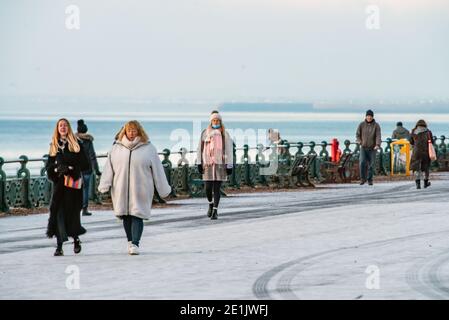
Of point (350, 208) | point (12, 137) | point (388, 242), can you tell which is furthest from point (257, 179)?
point (12, 137)

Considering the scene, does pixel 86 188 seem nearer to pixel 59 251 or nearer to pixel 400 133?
pixel 59 251

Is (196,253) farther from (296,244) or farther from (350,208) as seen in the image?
(350,208)

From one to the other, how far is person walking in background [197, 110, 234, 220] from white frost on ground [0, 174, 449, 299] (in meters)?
0.64

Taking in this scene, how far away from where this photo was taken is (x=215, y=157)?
26.1 m

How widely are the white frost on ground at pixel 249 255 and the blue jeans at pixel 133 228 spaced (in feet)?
0.84

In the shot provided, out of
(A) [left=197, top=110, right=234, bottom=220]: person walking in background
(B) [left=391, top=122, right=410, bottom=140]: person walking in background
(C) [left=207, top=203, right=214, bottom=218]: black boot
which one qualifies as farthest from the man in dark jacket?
(A) [left=197, top=110, right=234, bottom=220]: person walking in background

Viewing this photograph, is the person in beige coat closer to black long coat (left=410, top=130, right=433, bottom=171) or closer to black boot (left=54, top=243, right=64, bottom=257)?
black boot (left=54, top=243, right=64, bottom=257)

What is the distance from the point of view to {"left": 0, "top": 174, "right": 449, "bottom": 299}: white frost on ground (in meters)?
16.0

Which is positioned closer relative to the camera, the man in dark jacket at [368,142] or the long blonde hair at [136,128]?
the long blonde hair at [136,128]

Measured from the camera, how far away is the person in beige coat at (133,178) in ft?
65.3

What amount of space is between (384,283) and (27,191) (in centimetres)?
1411

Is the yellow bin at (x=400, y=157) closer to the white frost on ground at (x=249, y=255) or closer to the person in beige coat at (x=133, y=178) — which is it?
the white frost on ground at (x=249, y=255)

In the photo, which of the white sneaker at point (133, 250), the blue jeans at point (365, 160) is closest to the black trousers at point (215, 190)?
the white sneaker at point (133, 250)

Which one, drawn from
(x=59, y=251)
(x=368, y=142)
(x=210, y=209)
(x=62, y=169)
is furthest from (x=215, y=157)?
(x=368, y=142)
